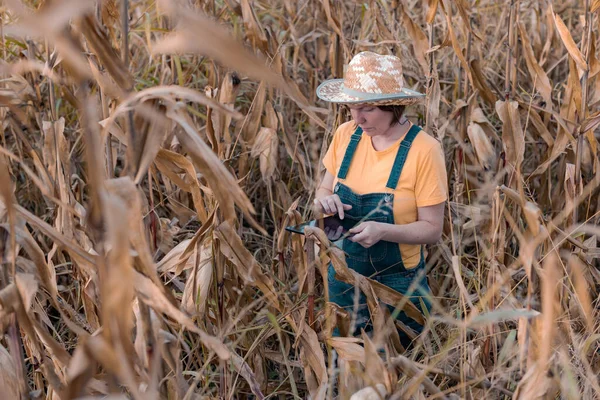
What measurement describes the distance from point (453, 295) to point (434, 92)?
1.56 ft

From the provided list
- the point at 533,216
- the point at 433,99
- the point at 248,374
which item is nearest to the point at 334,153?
the point at 433,99

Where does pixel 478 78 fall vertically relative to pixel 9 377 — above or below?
above

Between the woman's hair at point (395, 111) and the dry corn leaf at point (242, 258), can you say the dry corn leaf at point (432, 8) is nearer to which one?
the woman's hair at point (395, 111)

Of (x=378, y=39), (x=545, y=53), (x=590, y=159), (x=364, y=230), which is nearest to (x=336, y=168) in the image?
(x=364, y=230)

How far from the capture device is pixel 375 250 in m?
1.50

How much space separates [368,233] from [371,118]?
249mm

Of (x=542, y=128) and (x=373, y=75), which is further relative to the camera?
(x=542, y=128)

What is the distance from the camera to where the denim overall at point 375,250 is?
1449mm

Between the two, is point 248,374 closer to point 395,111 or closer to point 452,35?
point 395,111

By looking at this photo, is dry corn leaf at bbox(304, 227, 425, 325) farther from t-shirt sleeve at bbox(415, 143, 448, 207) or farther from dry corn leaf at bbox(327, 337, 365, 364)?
t-shirt sleeve at bbox(415, 143, 448, 207)

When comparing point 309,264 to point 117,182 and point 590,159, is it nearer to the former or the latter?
point 117,182

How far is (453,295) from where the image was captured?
65.6 inches

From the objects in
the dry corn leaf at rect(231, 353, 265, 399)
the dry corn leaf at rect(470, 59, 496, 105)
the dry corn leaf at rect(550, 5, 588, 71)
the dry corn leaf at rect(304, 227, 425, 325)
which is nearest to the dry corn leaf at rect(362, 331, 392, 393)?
the dry corn leaf at rect(304, 227, 425, 325)

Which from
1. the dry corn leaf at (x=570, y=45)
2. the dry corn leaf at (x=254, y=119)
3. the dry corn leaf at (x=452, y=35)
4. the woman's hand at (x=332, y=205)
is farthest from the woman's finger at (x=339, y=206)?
the dry corn leaf at (x=570, y=45)
